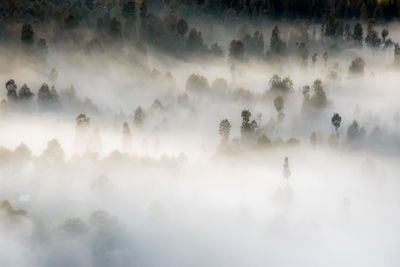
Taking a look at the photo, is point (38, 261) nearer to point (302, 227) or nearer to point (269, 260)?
point (269, 260)

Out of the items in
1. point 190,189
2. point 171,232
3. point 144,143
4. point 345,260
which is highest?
point 144,143

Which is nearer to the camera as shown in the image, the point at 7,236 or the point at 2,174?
the point at 7,236

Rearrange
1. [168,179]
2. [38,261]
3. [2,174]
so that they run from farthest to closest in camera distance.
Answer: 1. [168,179]
2. [2,174]
3. [38,261]

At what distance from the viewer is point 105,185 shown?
554 feet

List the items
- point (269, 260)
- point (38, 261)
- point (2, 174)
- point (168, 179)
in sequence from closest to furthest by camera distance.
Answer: point (38, 261) → point (2, 174) → point (269, 260) → point (168, 179)

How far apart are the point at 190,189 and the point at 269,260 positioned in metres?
38.8

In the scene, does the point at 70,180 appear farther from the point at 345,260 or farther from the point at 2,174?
the point at 345,260

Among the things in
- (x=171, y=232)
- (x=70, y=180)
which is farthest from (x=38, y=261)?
(x=171, y=232)

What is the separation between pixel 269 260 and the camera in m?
176

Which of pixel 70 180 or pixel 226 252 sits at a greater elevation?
pixel 70 180

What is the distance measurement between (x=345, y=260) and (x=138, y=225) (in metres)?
75.8

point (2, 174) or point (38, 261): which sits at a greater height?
point (2, 174)

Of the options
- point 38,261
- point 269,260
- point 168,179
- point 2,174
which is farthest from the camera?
point 168,179

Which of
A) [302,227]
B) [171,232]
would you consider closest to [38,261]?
[171,232]
